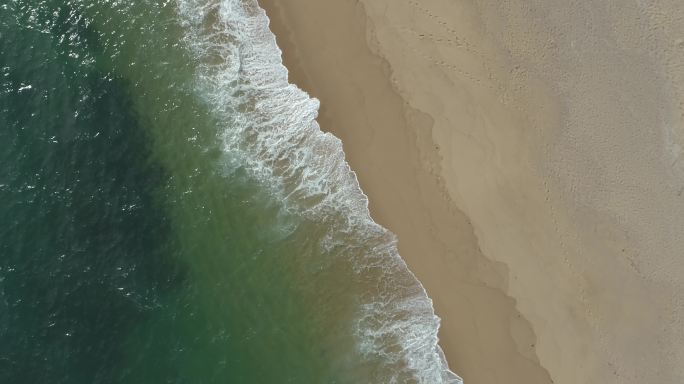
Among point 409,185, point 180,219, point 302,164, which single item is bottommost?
point 180,219

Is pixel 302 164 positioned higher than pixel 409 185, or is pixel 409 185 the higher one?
pixel 409 185

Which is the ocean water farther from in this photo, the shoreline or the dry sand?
the dry sand

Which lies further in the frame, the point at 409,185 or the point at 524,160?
the point at 524,160

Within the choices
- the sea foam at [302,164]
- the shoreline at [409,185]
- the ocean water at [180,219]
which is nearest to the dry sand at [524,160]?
the shoreline at [409,185]

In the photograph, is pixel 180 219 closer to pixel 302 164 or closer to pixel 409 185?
pixel 302 164

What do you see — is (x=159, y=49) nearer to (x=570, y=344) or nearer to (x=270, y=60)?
(x=270, y=60)

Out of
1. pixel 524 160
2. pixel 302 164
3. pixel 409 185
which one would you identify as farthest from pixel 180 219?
pixel 524 160
